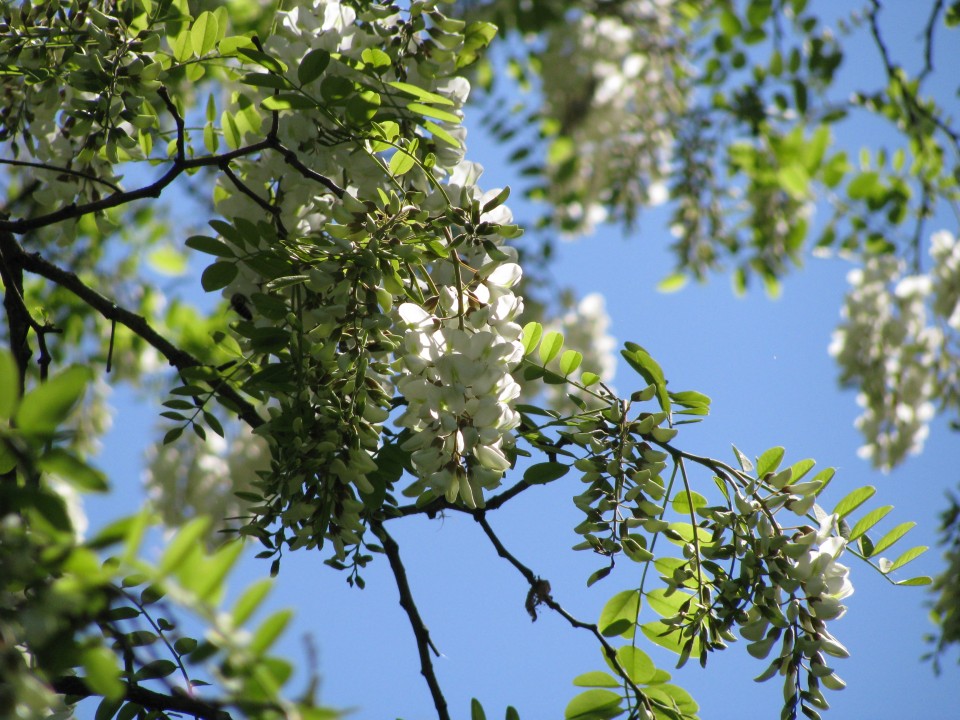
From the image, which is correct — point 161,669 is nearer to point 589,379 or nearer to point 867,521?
point 589,379

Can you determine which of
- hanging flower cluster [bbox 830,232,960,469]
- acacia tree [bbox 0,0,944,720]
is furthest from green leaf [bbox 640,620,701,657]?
hanging flower cluster [bbox 830,232,960,469]

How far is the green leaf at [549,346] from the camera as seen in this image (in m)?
1.06

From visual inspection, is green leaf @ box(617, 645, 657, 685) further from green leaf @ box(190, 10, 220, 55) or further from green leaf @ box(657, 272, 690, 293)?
green leaf @ box(657, 272, 690, 293)

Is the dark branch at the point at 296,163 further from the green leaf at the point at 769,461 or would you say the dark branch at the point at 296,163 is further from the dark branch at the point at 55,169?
the green leaf at the point at 769,461

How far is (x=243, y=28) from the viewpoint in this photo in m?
2.82

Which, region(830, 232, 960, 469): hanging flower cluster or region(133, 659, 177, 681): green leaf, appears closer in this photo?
region(133, 659, 177, 681): green leaf

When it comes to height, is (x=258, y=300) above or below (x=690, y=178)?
below

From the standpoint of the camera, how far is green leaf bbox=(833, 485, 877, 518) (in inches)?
40.8

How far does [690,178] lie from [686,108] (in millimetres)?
651

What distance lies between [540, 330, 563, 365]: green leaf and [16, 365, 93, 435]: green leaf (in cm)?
64

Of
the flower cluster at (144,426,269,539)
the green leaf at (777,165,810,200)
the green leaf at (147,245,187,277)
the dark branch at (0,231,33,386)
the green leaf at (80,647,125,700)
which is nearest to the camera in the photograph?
the green leaf at (80,647,125,700)

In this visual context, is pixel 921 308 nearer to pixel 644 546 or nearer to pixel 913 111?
pixel 913 111

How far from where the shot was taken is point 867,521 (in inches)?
41.3

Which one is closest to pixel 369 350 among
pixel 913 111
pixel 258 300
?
pixel 258 300
